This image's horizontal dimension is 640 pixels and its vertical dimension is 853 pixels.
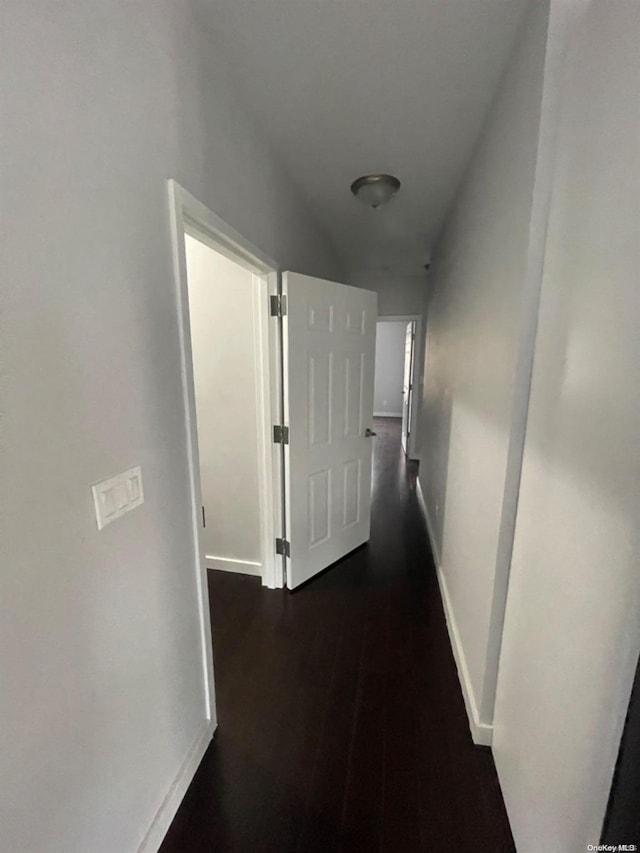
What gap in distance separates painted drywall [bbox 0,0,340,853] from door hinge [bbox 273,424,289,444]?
2.98 ft

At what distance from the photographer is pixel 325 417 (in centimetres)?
230

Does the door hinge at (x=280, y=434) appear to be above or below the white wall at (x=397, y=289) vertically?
below

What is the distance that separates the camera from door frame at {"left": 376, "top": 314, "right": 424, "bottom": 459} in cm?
471

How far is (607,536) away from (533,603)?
0.44 metres

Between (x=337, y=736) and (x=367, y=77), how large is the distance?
99.8 inches

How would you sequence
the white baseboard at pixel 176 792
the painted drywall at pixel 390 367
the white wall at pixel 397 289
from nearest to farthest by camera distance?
the white baseboard at pixel 176 792 < the white wall at pixel 397 289 < the painted drywall at pixel 390 367

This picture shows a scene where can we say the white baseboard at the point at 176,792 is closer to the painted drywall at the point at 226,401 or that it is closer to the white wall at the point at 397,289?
the painted drywall at the point at 226,401

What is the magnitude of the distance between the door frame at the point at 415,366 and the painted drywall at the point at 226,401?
→ 3.04 meters

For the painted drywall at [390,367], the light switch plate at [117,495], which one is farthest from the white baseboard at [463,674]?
the painted drywall at [390,367]

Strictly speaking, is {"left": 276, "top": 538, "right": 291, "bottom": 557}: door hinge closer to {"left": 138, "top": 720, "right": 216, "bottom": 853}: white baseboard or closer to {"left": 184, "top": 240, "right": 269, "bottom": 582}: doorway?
{"left": 184, "top": 240, "right": 269, "bottom": 582}: doorway

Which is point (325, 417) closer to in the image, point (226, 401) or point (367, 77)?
point (226, 401)

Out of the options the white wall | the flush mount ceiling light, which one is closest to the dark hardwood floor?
the flush mount ceiling light

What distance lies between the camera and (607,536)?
0.70 meters

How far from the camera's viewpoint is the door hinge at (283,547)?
7.21 feet
